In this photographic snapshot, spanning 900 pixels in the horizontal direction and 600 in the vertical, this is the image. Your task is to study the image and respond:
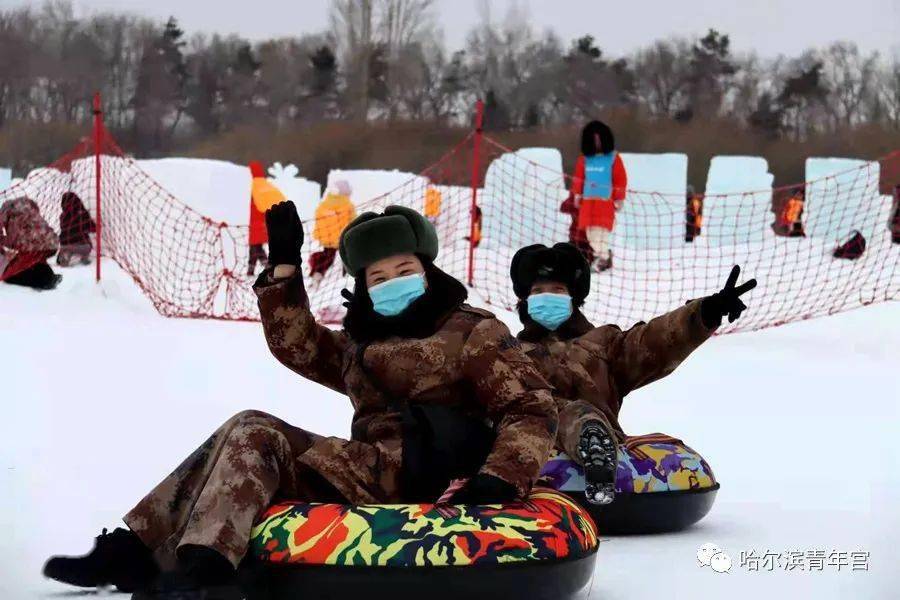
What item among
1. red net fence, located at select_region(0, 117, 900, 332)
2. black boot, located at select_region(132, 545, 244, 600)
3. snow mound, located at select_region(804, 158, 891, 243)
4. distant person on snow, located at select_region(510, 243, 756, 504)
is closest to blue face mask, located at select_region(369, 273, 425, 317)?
black boot, located at select_region(132, 545, 244, 600)

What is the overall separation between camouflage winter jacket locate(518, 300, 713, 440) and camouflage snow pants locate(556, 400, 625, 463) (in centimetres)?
8

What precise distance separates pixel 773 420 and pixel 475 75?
17702 mm

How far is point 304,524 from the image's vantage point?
2.65 meters

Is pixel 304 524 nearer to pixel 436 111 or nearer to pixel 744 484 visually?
pixel 744 484

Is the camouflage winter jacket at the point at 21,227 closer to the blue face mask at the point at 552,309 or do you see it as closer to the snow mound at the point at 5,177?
the snow mound at the point at 5,177

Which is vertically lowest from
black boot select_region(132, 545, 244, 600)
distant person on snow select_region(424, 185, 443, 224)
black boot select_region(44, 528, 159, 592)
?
distant person on snow select_region(424, 185, 443, 224)

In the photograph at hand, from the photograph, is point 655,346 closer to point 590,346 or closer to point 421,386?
point 590,346

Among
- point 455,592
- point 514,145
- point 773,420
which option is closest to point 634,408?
point 773,420

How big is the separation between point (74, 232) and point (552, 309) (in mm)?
7915

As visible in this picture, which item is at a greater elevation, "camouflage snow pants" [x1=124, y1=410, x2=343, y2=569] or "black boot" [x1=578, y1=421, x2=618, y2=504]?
"camouflage snow pants" [x1=124, y1=410, x2=343, y2=569]

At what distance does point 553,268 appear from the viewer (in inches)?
169

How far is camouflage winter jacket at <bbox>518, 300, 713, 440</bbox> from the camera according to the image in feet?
13.2

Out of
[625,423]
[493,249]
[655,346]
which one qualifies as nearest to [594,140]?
[493,249]

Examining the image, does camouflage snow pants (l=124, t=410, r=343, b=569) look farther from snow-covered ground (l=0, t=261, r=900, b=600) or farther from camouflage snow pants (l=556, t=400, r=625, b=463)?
camouflage snow pants (l=556, t=400, r=625, b=463)
